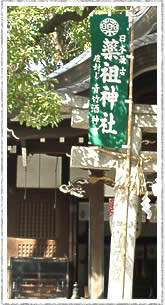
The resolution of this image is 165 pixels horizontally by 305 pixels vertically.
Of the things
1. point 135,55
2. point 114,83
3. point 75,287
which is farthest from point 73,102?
point 75,287

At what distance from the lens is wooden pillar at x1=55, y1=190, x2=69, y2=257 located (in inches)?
453

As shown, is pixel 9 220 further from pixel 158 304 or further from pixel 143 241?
pixel 158 304

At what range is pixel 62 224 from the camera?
458 inches

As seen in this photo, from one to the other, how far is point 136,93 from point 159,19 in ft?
7.83

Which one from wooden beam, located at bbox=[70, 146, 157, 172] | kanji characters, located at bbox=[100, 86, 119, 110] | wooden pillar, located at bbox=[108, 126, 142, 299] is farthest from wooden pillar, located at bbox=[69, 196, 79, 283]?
kanji characters, located at bbox=[100, 86, 119, 110]

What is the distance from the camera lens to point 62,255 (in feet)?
37.7

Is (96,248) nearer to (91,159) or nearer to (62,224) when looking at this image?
(62,224)

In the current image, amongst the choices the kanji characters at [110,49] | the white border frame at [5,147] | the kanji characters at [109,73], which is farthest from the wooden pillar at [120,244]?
the kanji characters at [110,49]

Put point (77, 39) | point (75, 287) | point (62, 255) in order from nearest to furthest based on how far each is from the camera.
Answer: point (75, 287) < point (62, 255) < point (77, 39)

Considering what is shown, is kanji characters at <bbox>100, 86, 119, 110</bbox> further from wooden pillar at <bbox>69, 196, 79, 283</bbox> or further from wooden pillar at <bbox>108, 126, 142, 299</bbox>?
wooden pillar at <bbox>69, 196, 79, 283</bbox>

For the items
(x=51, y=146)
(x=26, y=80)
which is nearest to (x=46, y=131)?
(x=51, y=146)

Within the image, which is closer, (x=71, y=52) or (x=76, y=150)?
(x=76, y=150)

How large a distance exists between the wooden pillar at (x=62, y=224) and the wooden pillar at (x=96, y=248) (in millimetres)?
1119

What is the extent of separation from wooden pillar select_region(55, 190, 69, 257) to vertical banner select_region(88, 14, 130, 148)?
373cm
